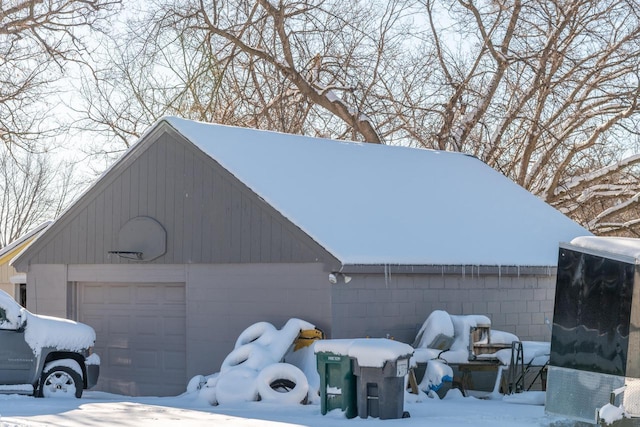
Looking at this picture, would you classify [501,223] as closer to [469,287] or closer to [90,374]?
[469,287]

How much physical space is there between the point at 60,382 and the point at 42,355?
657 mm

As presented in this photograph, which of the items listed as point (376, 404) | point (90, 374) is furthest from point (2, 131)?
point (376, 404)

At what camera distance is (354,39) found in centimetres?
3209

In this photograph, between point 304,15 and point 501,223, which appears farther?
point 304,15

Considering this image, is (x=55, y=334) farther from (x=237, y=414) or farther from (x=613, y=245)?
(x=613, y=245)

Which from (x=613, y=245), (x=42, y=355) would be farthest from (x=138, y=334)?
(x=613, y=245)

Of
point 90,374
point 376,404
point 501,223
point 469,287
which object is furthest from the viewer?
point 501,223

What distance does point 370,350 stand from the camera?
12.8 metres

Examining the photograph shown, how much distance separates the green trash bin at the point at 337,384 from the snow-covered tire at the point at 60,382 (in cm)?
460

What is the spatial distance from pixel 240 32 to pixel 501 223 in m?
12.9

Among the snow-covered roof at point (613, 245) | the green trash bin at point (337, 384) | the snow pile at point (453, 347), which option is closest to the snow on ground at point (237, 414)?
the green trash bin at point (337, 384)

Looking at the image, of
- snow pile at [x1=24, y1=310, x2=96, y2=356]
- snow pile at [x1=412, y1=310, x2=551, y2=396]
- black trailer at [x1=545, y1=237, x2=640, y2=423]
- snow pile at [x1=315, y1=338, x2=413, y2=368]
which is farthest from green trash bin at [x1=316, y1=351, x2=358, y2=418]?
snow pile at [x1=24, y1=310, x2=96, y2=356]

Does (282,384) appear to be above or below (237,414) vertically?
above

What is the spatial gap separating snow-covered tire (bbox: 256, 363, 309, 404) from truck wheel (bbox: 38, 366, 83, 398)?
10.5ft
